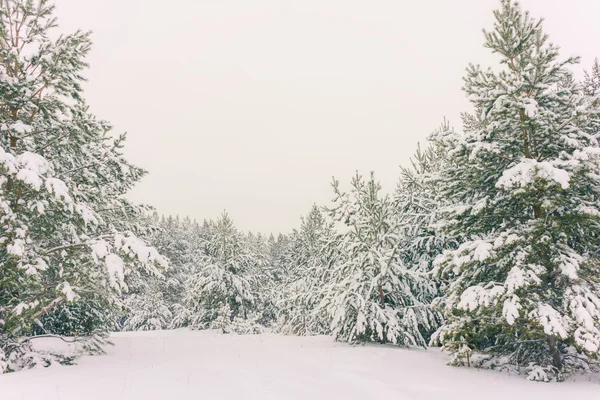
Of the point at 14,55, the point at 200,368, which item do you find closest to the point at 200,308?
the point at 200,368

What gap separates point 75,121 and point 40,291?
3.98m

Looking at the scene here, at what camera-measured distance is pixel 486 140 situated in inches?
350

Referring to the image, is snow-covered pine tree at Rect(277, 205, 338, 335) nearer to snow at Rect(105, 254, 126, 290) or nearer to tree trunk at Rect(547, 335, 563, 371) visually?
tree trunk at Rect(547, 335, 563, 371)

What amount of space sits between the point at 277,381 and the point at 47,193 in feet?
21.4

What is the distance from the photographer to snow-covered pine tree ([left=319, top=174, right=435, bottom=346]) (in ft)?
39.2

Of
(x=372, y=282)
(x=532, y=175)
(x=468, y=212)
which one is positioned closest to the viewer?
(x=532, y=175)

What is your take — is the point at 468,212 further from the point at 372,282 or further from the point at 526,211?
the point at 372,282

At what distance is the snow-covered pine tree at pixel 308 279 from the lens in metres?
16.6

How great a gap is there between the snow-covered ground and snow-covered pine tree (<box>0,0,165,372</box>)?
1574 millimetres

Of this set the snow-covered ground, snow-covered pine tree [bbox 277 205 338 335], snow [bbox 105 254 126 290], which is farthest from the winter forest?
snow-covered pine tree [bbox 277 205 338 335]

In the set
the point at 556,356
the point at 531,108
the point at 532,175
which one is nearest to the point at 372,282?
the point at 556,356

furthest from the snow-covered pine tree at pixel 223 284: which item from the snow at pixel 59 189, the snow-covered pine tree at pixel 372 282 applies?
the snow at pixel 59 189

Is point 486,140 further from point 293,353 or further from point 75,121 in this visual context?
point 75,121

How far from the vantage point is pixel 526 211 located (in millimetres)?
9234
